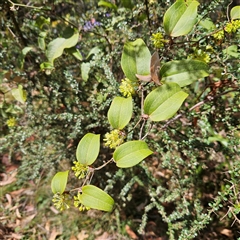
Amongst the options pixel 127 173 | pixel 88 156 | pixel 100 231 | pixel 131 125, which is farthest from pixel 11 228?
pixel 88 156

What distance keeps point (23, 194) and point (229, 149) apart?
148 cm

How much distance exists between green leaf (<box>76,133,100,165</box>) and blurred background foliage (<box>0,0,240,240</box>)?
507 millimetres

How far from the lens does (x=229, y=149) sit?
1.51 m

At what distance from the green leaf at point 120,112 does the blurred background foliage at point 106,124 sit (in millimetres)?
467

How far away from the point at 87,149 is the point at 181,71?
0.39 metres

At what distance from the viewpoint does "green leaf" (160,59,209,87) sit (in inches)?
38.8

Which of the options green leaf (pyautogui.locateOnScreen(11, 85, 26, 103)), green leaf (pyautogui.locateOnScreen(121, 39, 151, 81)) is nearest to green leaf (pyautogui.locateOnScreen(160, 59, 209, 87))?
green leaf (pyautogui.locateOnScreen(121, 39, 151, 81))

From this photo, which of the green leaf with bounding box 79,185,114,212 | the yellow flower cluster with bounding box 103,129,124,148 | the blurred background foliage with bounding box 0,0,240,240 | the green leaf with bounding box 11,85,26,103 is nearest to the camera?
the green leaf with bounding box 79,185,114,212

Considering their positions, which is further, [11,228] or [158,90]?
[11,228]

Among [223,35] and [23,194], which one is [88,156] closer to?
[223,35]

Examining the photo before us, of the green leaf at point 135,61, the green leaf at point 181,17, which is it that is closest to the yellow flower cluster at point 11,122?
the green leaf at point 135,61

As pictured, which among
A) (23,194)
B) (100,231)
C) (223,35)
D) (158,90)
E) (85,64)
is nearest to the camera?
(158,90)

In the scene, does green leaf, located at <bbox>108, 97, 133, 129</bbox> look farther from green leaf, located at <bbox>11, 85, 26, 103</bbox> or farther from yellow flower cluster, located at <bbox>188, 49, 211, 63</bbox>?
green leaf, located at <bbox>11, 85, 26, 103</bbox>

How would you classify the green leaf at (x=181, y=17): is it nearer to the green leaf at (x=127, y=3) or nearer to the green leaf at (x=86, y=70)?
the green leaf at (x=127, y=3)
